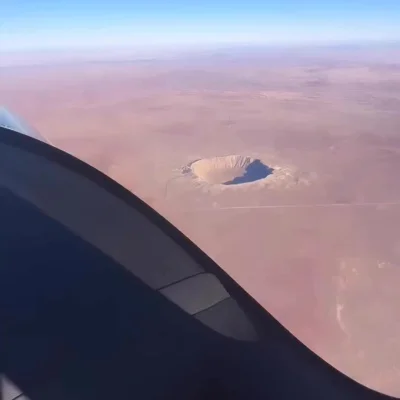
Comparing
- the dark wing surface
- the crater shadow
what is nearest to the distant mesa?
the crater shadow

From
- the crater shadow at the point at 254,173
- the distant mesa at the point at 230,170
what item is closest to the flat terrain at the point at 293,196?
the distant mesa at the point at 230,170

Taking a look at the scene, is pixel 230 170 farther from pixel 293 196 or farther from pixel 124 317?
pixel 124 317

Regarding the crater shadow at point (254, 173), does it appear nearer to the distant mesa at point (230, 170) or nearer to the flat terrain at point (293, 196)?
the distant mesa at point (230, 170)

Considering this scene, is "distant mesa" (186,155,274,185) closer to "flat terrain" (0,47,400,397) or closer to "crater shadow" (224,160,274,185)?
"crater shadow" (224,160,274,185)

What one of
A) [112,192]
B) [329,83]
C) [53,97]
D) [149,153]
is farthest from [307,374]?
[329,83]

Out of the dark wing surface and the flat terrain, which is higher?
the dark wing surface

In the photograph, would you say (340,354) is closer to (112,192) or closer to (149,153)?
(112,192)

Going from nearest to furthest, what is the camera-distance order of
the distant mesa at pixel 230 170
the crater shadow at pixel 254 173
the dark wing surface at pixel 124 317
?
1. the dark wing surface at pixel 124 317
2. the crater shadow at pixel 254 173
3. the distant mesa at pixel 230 170
